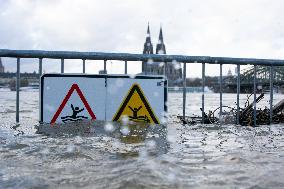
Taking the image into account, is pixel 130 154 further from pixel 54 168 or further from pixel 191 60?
pixel 191 60

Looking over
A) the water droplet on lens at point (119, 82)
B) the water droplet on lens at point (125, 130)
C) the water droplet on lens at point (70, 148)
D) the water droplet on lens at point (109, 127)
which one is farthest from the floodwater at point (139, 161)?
the water droplet on lens at point (119, 82)

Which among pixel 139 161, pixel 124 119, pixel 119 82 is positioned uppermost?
pixel 119 82

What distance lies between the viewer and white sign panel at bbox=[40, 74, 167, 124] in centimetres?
447

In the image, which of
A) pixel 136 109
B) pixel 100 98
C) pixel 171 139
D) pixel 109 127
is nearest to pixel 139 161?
pixel 171 139

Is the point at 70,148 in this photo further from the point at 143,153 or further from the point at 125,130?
the point at 125,130

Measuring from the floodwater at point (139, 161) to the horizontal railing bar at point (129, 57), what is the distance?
147cm

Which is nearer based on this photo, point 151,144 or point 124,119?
point 151,144

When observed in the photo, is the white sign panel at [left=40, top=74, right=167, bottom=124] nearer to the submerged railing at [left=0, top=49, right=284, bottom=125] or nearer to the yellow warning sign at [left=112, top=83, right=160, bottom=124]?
the yellow warning sign at [left=112, top=83, right=160, bottom=124]

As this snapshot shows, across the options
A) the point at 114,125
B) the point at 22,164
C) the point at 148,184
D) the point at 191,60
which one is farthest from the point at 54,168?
the point at 191,60

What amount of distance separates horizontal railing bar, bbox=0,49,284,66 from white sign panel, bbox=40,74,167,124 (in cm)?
56

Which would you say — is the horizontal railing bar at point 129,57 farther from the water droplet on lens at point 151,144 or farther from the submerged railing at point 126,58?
the water droplet on lens at point 151,144

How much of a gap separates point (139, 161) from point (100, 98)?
86.3 inches

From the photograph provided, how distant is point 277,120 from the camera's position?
20.3 feet

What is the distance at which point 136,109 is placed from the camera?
15.0 ft
